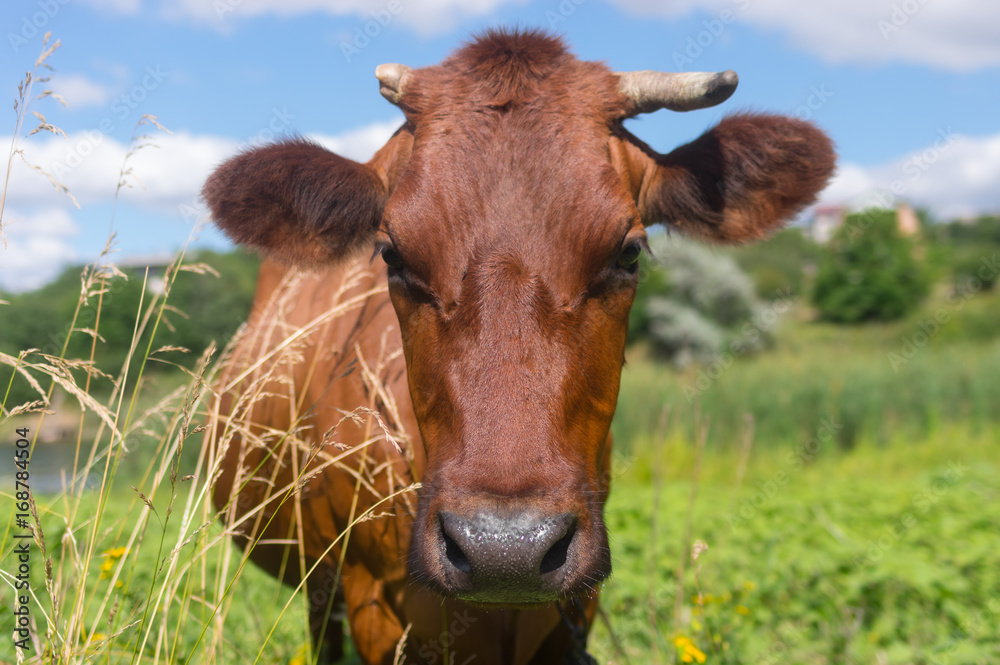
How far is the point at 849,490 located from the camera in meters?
9.32

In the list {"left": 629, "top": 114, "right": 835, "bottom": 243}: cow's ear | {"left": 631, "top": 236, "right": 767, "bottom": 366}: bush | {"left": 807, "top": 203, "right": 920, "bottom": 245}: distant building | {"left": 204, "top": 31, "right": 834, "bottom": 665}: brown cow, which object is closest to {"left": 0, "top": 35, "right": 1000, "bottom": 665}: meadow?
{"left": 204, "top": 31, "right": 834, "bottom": 665}: brown cow

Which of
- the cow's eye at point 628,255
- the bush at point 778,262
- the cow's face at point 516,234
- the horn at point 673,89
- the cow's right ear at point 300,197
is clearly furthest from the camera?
the bush at point 778,262

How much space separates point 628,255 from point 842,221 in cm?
4729

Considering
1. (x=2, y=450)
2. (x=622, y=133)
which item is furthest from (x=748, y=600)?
(x=2, y=450)

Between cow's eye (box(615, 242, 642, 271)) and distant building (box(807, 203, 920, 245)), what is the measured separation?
1.64m

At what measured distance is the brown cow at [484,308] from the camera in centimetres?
186

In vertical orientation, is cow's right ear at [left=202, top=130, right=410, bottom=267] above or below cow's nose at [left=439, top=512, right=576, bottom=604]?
above

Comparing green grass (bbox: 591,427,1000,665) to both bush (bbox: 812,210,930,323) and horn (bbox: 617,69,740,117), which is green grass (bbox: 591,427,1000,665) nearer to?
horn (bbox: 617,69,740,117)

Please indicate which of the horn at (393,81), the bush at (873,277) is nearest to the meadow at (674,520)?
the horn at (393,81)

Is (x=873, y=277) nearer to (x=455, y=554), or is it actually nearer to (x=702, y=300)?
(x=702, y=300)

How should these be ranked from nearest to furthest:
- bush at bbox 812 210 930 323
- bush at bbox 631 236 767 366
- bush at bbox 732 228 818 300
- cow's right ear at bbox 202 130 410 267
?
cow's right ear at bbox 202 130 410 267 < bush at bbox 631 236 767 366 < bush at bbox 812 210 930 323 < bush at bbox 732 228 818 300

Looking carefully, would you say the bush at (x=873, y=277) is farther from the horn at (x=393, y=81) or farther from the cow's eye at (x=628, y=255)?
the cow's eye at (x=628, y=255)

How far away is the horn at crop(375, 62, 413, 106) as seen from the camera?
2.77m

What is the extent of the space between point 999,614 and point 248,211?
4.75 metres
